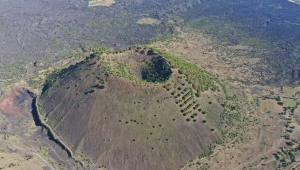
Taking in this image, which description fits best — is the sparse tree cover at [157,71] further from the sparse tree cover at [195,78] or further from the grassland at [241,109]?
the grassland at [241,109]

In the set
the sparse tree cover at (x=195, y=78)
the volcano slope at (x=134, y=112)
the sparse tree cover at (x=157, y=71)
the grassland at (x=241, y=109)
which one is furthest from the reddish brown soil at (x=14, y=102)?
the grassland at (x=241, y=109)

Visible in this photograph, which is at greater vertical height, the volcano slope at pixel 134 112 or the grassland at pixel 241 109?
the volcano slope at pixel 134 112

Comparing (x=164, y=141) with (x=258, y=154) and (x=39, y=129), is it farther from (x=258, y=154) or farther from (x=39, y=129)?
(x=39, y=129)

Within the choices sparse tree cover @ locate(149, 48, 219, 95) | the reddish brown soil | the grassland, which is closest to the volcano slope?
sparse tree cover @ locate(149, 48, 219, 95)

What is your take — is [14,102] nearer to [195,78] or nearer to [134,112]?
[134,112]

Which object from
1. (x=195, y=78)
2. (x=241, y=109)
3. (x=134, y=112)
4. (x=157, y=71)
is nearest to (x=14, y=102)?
(x=134, y=112)

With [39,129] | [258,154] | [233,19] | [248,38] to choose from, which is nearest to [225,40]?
[248,38]
